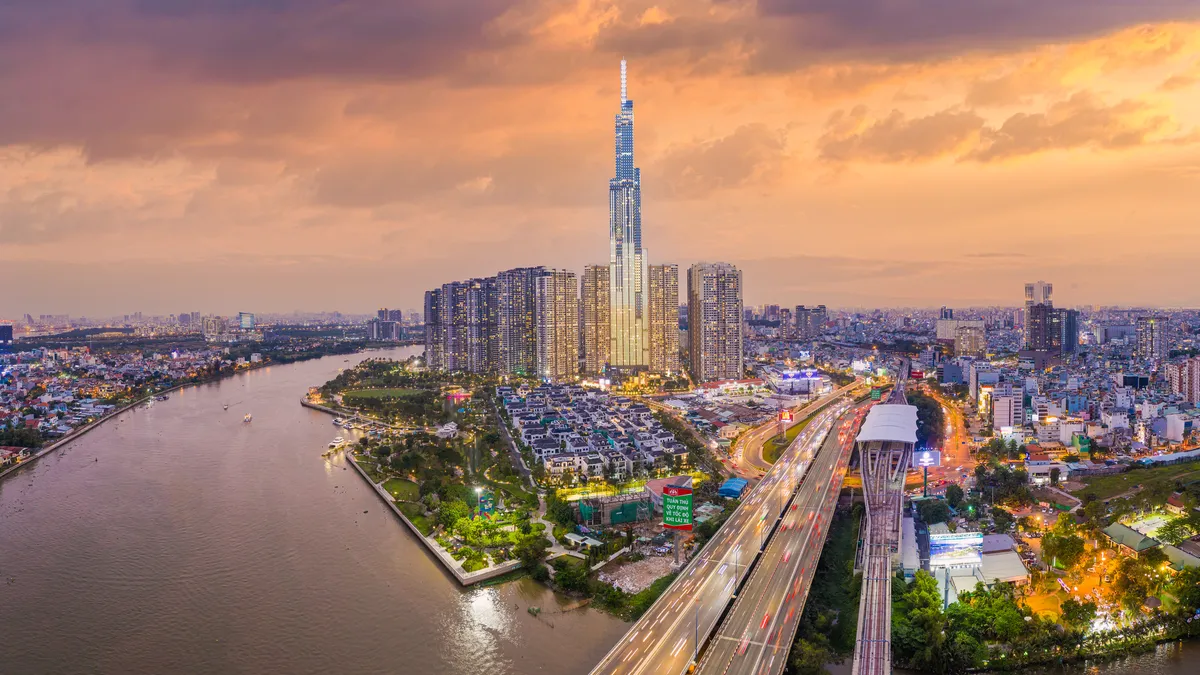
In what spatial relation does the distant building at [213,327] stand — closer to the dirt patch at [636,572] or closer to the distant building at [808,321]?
the distant building at [808,321]

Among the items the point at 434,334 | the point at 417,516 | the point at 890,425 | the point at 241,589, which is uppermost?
the point at 434,334

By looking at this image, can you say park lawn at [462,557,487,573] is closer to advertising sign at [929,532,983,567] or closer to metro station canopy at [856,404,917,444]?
advertising sign at [929,532,983,567]

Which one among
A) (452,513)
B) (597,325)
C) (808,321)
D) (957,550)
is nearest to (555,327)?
(597,325)

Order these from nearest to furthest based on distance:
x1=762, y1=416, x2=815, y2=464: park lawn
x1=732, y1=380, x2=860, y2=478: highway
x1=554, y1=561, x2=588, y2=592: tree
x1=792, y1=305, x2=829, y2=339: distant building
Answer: x1=554, y1=561, x2=588, y2=592: tree
x1=732, y1=380, x2=860, y2=478: highway
x1=762, y1=416, x2=815, y2=464: park lawn
x1=792, y1=305, x2=829, y2=339: distant building

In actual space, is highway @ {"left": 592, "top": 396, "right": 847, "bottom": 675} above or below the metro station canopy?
below

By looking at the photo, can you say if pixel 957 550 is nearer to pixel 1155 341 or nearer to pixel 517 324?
pixel 517 324

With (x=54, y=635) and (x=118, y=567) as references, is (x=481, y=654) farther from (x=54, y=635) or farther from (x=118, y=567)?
(x=118, y=567)

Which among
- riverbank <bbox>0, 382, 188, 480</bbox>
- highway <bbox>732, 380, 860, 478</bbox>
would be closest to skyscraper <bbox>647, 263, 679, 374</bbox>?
highway <bbox>732, 380, 860, 478</bbox>
